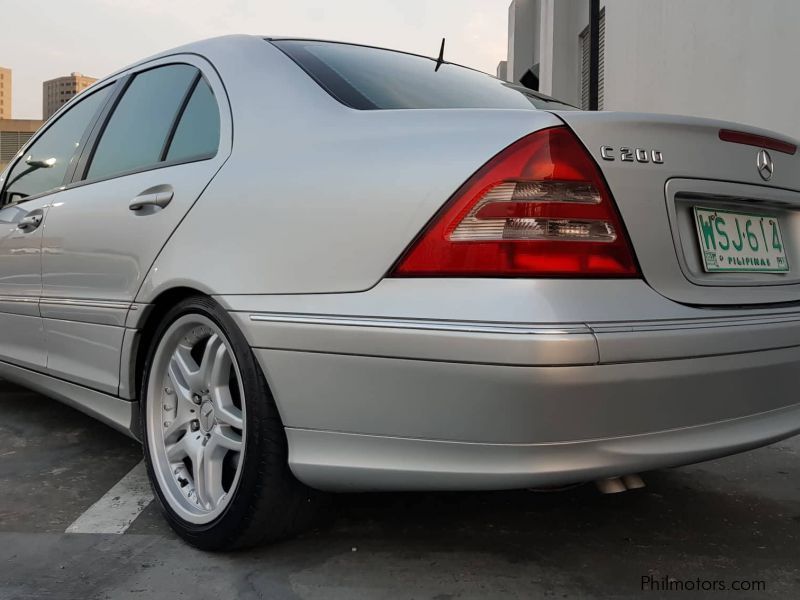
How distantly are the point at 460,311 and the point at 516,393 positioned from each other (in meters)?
0.20

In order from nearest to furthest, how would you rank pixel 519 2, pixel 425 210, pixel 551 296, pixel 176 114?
pixel 551 296 → pixel 425 210 → pixel 176 114 → pixel 519 2

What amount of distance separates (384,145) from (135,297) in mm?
1000

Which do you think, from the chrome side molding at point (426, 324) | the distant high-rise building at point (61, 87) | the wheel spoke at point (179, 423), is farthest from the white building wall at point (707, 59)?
the distant high-rise building at point (61, 87)

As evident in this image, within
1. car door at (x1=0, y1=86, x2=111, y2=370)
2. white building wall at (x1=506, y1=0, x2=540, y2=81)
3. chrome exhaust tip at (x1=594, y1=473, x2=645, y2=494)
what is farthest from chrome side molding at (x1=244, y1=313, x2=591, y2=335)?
white building wall at (x1=506, y1=0, x2=540, y2=81)

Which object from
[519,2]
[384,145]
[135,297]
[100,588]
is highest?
[519,2]

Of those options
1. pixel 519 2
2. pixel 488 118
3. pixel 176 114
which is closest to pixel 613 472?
pixel 488 118

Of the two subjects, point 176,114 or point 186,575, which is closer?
point 186,575


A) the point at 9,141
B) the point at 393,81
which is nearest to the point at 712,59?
the point at 393,81

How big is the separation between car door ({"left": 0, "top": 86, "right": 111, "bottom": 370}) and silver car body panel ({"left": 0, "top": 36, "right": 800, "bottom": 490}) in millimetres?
1168

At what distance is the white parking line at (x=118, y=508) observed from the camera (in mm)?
2273

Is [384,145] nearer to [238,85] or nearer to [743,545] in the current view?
[238,85]

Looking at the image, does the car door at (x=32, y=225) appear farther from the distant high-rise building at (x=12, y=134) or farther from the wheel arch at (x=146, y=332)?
the distant high-rise building at (x=12, y=134)

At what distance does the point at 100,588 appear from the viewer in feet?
6.12

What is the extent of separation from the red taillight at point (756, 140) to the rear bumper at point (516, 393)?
0.45m
